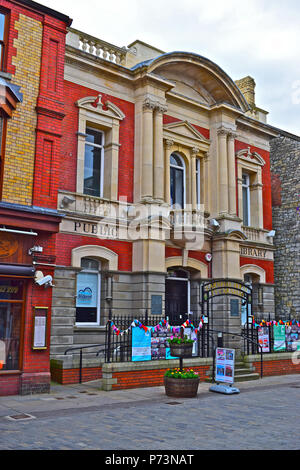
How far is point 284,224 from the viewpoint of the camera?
82.0 ft

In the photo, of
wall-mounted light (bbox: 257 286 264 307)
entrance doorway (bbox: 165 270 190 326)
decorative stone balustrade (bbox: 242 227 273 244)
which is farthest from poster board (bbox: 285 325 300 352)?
decorative stone balustrade (bbox: 242 227 273 244)

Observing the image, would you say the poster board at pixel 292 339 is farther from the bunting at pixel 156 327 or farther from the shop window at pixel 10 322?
the shop window at pixel 10 322

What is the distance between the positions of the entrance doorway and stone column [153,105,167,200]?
3477 mm

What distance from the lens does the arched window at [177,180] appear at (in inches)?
774

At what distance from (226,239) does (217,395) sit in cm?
809

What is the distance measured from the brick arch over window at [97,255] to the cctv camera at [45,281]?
3376 millimetres

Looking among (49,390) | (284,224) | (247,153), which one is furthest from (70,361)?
(284,224)

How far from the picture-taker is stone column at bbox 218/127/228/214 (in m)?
19.9

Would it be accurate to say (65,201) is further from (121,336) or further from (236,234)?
(236,234)

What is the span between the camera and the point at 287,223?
2483 cm

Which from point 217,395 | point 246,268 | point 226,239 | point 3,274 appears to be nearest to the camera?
point 3,274

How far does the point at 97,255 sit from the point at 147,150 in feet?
14.5
